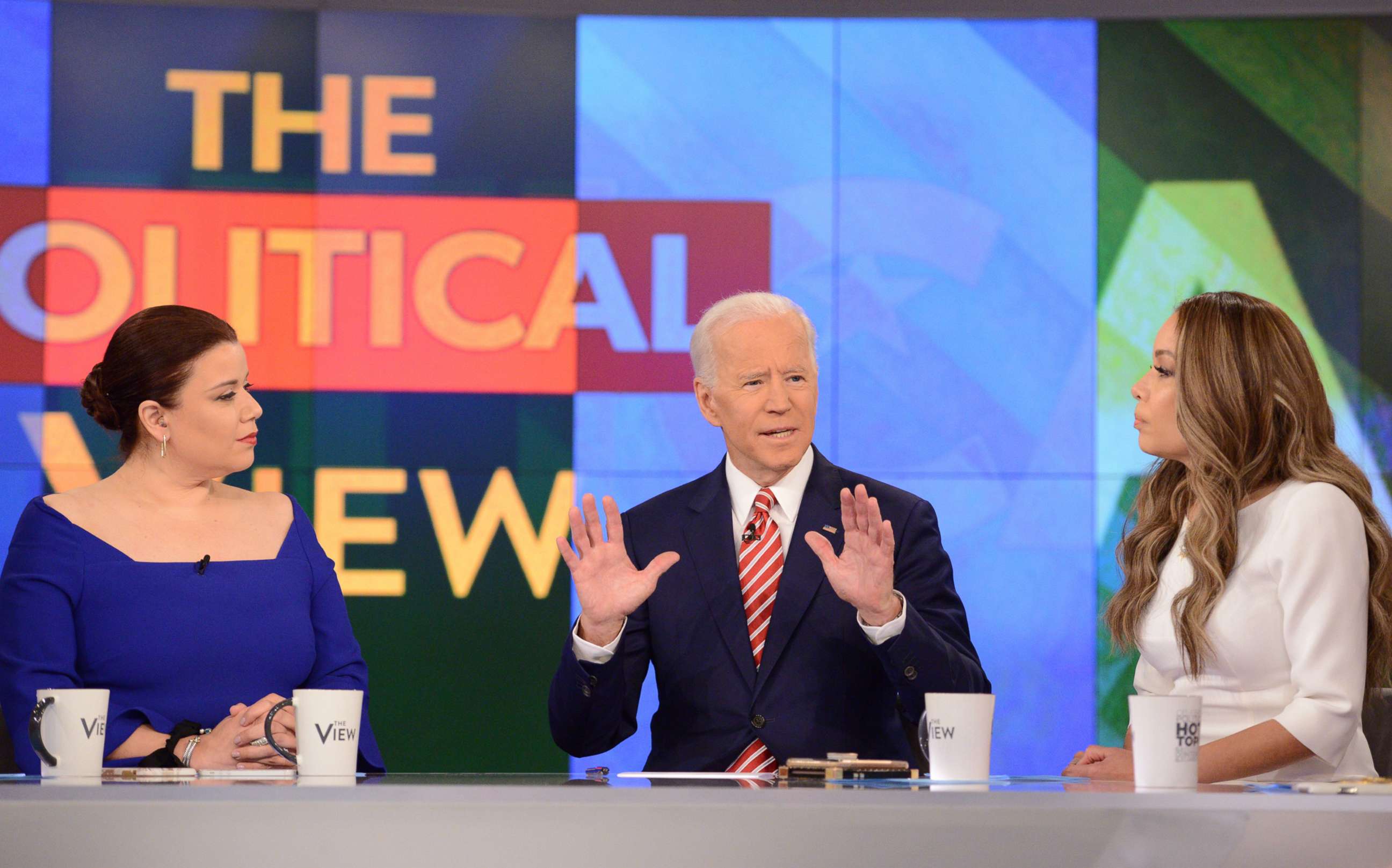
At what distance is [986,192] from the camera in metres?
4.39

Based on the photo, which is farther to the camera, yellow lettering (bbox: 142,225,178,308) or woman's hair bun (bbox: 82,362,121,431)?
yellow lettering (bbox: 142,225,178,308)

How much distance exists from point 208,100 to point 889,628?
319 centimetres

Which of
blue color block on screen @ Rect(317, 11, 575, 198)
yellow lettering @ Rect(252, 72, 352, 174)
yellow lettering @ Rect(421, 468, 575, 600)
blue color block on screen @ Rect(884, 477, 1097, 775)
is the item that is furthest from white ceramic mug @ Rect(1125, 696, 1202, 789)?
yellow lettering @ Rect(252, 72, 352, 174)

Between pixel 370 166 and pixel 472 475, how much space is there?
1037mm

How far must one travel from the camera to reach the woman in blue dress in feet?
7.39

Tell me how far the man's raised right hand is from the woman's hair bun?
0.99 m

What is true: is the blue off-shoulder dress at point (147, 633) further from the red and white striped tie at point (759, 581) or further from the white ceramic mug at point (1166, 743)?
the white ceramic mug at point (1166, 743)

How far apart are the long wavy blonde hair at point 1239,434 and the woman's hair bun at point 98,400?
1.90m

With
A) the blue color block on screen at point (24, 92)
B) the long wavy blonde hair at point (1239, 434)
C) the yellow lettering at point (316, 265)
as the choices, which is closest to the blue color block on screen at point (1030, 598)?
the yellow lettering at point (316, 265)

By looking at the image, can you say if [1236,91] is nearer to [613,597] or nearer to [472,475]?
[472,475]

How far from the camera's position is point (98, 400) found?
253cm

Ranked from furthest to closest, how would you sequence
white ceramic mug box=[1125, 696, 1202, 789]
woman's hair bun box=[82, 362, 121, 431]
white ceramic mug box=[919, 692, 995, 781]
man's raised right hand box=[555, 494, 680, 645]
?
woman's hair bun box=[82, 362, 121, 431] → man's raised right hand box=[555, 494, 680, 645] → white ceramic mug box=[919, 692, 995, 781] → white ceramic mug box=[1125, 696, 1202, 789]

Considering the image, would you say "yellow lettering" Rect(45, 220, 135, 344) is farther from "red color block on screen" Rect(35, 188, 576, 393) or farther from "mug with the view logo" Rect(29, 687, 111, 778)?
"mug with the view logo" Rect(29, 687, 111, 778)

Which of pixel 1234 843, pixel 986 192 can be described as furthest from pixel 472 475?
pixel 1234 843
